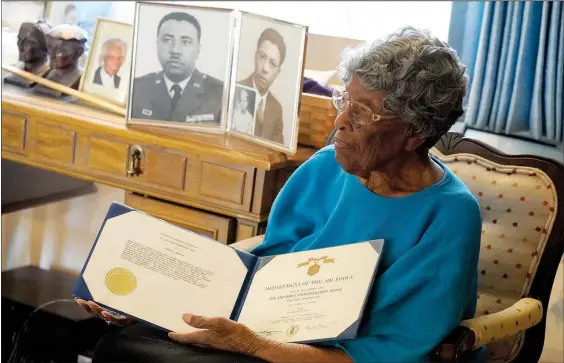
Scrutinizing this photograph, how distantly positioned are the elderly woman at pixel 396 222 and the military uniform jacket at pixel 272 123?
1.46 ft

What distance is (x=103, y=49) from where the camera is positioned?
2498mm

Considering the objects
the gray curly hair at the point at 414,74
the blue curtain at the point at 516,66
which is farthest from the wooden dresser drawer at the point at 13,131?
the blue curtain at the point at 516,66

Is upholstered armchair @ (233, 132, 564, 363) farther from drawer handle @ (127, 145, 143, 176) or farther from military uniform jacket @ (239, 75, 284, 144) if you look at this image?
drawer handle @ (127, 145, 143, 176)

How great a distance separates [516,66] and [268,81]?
74 cm

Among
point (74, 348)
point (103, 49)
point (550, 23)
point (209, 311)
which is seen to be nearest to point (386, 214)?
point (209, 311)

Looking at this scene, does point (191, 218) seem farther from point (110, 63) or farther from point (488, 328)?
point (488, 328)

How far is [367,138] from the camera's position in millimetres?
1579

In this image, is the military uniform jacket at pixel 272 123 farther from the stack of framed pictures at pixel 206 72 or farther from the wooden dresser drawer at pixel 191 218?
the wooden dresser drawer at pixel 191 218

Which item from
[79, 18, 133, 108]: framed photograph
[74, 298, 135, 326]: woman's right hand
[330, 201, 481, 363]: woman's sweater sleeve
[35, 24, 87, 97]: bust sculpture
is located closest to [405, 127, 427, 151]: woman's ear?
[330, 201, 481, 363]: woman's sweater sleeve

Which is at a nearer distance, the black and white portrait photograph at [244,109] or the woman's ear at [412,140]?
the woman's ear at [412,140]

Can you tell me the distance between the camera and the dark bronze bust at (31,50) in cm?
253

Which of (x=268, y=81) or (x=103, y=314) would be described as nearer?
(x=103, y=314)

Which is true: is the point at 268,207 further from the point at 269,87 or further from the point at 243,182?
the point at 269,87
